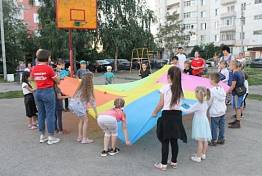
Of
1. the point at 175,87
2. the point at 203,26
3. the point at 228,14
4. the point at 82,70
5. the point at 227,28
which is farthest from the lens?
the point at 203,26

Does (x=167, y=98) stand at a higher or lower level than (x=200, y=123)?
higher

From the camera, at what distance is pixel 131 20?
21.7 m

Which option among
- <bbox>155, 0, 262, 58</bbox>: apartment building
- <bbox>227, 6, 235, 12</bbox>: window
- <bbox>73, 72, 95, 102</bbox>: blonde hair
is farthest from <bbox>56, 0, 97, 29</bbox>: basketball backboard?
<bbox>227, 6, 235, 12</bbox>: window

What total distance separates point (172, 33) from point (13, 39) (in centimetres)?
2036

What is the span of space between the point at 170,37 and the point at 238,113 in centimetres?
2910

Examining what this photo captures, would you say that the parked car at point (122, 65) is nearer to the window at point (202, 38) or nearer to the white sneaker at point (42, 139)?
the white sneaker at point (42, 139)

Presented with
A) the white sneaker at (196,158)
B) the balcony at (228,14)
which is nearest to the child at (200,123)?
the white sneaker at (196,158)

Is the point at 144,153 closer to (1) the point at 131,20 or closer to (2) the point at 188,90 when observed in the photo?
(2) the point at 188,90

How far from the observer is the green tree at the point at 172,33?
107 ft

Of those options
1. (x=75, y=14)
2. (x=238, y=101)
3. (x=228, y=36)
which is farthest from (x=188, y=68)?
(x=228, y=36)

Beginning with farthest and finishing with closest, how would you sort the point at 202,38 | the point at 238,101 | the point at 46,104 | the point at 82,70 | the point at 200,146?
the point at 202,38 → the point at 82,70 → the point at 238,101 → the point at 46,104 → the point at 200,146

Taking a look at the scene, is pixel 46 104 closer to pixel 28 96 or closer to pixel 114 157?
pixel 28 96

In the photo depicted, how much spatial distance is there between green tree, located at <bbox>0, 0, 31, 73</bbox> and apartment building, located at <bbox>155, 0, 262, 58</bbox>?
110ft

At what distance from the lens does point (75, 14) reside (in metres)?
7.78
